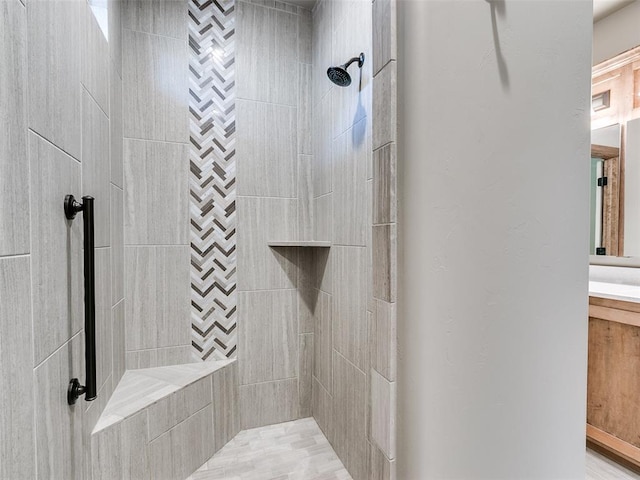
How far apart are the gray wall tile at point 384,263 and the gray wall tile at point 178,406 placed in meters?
1.29

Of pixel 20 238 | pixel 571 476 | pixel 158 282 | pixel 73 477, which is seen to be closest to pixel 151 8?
pixel 158 282

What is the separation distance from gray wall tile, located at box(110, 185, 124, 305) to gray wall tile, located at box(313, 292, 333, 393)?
1.16 metres

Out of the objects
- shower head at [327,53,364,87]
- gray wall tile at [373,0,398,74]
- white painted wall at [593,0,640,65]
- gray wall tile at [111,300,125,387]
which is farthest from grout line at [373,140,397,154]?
white painted wall at [593,0,640,65]

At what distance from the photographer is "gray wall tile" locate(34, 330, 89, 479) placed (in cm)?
78

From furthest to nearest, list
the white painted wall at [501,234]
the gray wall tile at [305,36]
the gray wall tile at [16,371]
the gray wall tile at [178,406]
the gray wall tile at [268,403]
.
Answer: the gray wall tile at [305,36] → the gray wall tile at [268,403] → the gray wall tile at [178,406] → the white painted wall at [501,234] → the gray wall tile at [16,371]

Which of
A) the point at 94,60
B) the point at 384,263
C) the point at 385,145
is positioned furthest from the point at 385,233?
the point at 94,60

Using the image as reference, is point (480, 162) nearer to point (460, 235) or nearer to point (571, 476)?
point (460, 235)

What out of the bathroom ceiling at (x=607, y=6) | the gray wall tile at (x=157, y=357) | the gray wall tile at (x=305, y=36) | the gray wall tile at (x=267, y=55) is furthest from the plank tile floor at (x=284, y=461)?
the bathroom ceiling at (x=607, y=6)

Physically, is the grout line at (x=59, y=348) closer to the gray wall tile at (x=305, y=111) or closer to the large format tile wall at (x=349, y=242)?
the large format tile wall at (x=349, y=242)

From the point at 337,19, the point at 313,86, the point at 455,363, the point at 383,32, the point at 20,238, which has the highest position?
the point at 337,19

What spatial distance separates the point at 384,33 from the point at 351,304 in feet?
4.00

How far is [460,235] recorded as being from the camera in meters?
0.77

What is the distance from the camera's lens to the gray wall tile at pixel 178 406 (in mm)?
1528

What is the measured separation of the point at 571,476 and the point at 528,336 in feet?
1.37
